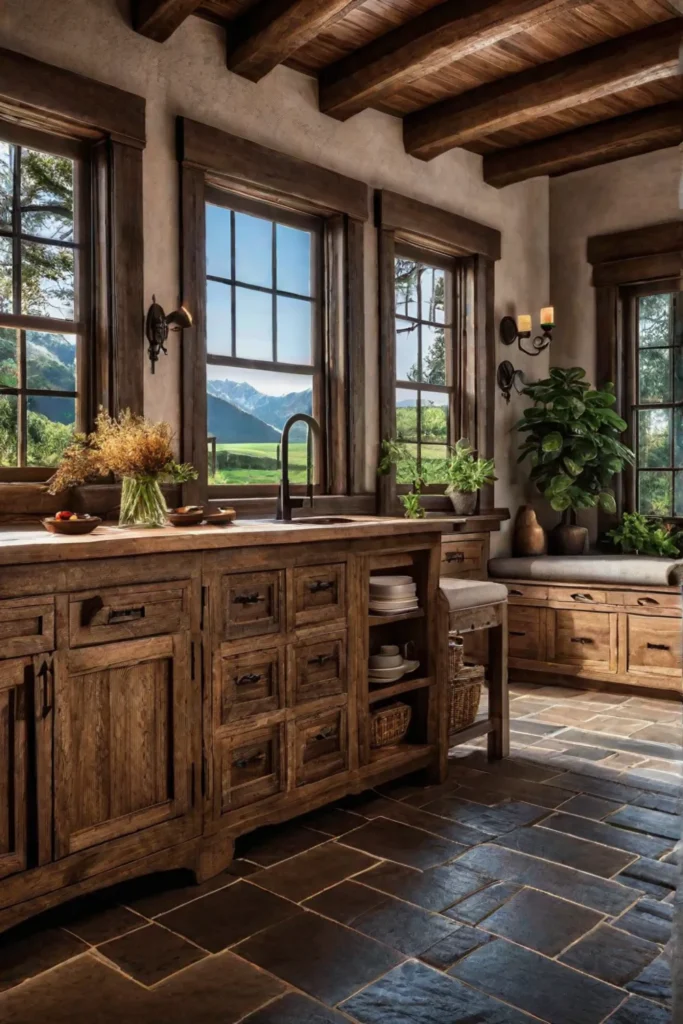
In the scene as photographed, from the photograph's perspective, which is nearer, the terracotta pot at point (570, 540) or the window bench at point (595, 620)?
the window bench at point (595, 620)

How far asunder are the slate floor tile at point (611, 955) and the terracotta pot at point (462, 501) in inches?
134

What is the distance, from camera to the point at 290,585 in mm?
3129

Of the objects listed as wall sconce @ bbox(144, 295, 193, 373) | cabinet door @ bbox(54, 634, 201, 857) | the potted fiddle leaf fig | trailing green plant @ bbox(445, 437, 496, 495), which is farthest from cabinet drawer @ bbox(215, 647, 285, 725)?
the potted fiddle leaf fig

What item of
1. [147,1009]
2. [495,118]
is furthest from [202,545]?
[495,118]

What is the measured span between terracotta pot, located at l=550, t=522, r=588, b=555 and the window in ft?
1.76

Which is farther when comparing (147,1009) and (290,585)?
(290,585)

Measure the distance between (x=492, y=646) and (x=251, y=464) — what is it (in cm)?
155

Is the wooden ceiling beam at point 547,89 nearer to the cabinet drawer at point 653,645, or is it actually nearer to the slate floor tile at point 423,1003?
the cabinet drawer at point 653,645

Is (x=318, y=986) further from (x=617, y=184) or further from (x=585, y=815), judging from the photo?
(x=617, y=184)

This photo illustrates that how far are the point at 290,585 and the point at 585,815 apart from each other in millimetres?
1455

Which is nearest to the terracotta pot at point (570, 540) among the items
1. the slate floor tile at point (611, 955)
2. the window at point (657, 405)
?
the window at point (657, 405)

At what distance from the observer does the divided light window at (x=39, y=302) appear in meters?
3.55

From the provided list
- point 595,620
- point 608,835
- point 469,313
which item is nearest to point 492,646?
point 608,835

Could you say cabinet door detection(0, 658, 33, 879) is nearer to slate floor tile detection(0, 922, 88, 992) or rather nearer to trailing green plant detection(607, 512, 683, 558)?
slate floor tile detection(0, 922, 88, 992)
